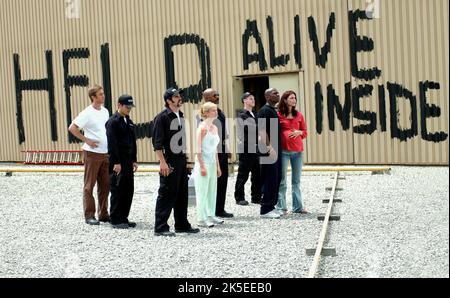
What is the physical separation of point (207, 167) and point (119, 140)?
1.14 m

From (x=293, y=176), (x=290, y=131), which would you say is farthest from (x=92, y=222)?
(x=290, y=131)

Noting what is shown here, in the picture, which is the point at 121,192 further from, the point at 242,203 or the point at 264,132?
the point at 242,203

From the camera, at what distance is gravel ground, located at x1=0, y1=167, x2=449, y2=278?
20.7ft

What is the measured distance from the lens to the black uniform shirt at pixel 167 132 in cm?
787

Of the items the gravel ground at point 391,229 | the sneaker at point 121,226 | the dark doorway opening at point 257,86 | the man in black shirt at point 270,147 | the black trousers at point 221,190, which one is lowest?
the gravel ground at point 391,229

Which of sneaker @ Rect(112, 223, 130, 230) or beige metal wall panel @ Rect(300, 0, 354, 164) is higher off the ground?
beige metal wall panel @ Rect(300, 0, 354, 164)

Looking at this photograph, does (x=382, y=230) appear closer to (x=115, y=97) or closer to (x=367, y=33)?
(x=367, y=33)

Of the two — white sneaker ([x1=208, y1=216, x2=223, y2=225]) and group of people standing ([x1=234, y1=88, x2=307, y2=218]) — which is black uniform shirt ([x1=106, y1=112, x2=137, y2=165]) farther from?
group of people standing ([x1=234, y1=88, x2=307, y2=218])

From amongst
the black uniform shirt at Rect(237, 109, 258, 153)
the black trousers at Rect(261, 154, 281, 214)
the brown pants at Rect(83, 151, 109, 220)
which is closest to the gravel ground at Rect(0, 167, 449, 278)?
the black trousers at Rect(261, 154, 281, 214)

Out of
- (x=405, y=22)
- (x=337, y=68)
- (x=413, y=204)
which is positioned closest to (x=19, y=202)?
(x=413, y=204)

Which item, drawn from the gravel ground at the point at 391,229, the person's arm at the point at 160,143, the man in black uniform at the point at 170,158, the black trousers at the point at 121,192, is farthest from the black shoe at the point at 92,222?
the gravel ground at the point at 391,229

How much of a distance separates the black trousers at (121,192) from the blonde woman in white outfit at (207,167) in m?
0.85

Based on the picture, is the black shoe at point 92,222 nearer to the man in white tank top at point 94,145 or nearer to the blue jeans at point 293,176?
the man in white tank top at point 94,145

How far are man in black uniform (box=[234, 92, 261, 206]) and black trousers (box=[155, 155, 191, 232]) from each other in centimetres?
223
